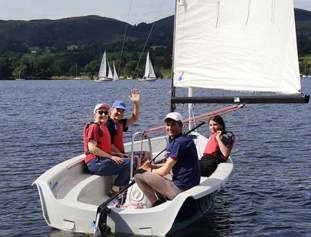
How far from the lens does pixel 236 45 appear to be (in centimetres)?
1316

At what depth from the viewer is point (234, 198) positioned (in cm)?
1445

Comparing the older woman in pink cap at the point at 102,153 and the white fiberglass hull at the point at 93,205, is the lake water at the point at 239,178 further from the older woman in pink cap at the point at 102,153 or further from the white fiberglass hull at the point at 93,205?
the older woman in pink cap at the point at 102,153

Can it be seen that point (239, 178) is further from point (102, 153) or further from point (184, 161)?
point (184, 161)

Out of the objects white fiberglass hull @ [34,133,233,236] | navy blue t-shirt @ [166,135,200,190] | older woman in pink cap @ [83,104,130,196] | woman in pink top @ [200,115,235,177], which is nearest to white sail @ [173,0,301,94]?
woman in pink top @ [200,115,235,177]

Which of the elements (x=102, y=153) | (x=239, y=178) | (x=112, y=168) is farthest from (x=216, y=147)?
(x=239, y=178)

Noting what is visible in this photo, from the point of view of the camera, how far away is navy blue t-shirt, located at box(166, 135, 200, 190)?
10.1 meters

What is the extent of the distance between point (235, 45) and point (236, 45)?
0.07 ft

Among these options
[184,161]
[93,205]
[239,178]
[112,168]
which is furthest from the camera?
[239,178]

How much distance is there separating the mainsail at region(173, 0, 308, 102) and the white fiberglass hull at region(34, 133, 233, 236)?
199 cm

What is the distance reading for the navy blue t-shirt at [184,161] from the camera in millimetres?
10148

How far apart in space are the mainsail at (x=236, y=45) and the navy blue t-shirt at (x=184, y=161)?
264 cm

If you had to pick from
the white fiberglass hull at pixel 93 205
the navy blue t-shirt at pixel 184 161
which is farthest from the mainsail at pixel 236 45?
the navy blue t-shirt at pixel 184 161

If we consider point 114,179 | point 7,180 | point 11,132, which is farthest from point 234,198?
point 11,132

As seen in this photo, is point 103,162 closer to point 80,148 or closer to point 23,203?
Answer: point 23,203
